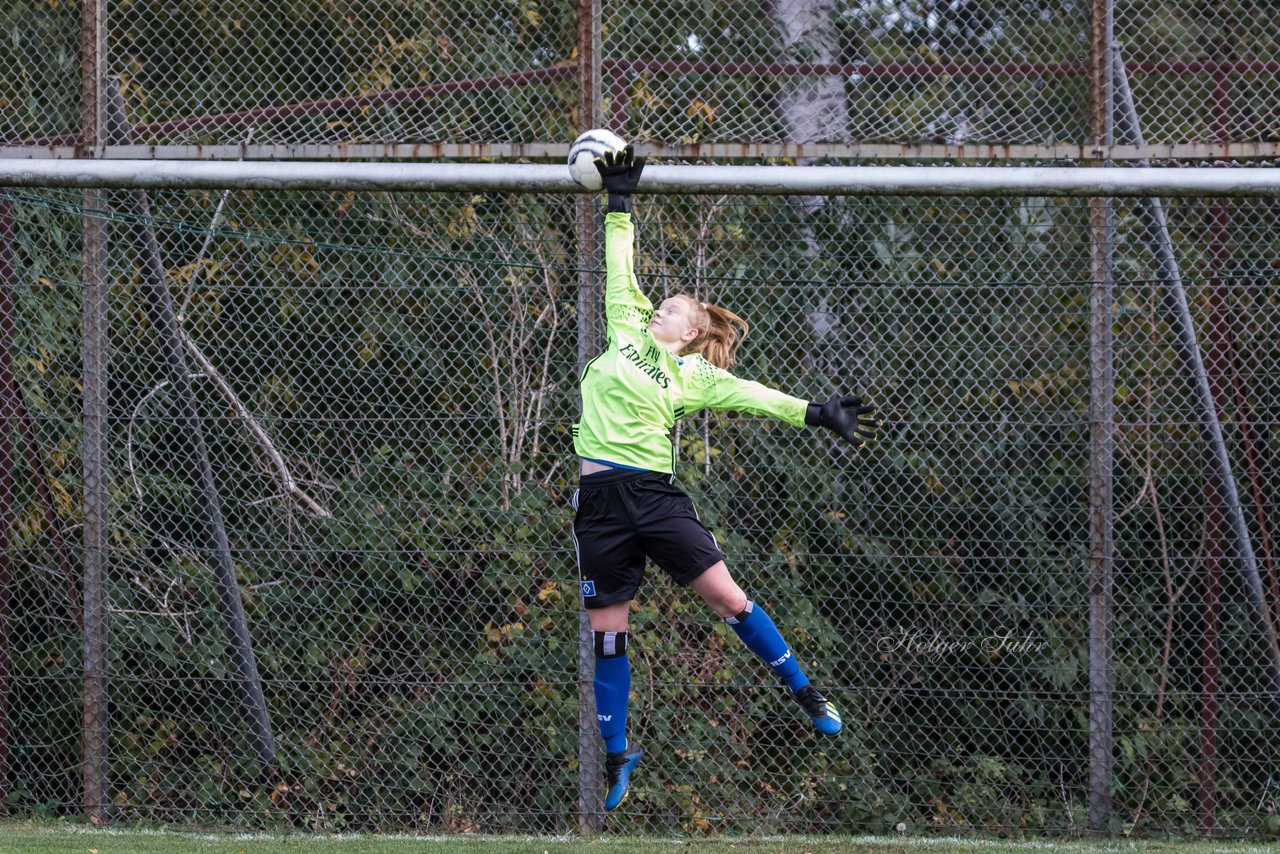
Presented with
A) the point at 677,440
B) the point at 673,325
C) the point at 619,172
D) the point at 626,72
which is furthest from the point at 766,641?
the point at 626,72

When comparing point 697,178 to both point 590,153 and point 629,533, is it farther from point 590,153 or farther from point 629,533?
point 629,533

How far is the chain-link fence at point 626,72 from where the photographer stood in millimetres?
6062

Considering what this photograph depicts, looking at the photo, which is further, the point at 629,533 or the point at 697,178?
the point at 697,178

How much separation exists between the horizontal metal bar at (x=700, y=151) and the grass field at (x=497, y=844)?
3.11 meters

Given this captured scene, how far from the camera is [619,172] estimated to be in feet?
14.9

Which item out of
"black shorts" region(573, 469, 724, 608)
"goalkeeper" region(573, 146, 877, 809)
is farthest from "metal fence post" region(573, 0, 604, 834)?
"black shorts" region(573, 469, 724, 608)

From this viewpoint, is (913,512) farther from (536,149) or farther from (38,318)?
(38,318)

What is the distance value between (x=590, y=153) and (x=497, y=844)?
299cm

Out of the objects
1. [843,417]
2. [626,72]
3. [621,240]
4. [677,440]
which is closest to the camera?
[843,417]

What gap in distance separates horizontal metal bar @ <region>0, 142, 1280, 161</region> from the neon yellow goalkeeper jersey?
136 centimetres

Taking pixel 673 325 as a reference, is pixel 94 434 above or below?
below

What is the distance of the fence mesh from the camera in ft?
19.6

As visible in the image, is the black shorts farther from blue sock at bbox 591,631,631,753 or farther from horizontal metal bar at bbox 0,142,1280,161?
horizontal metal bar at bbox 0,142,1280,161

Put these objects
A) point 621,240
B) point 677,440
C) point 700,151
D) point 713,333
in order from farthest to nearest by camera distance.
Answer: point 677,440 < point 700,151 < point 713,333 < point 621,240
